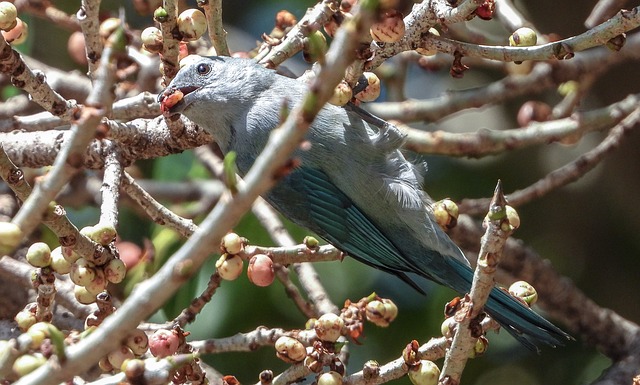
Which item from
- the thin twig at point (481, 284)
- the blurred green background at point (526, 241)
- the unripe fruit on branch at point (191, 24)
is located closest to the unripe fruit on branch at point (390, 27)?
the unripe fruit on branch at point (191, 24)

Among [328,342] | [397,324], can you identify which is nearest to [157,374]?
[328,342]

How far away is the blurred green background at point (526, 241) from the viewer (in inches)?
185

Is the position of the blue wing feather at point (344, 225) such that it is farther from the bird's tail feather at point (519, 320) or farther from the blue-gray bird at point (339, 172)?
the bird's tail feather at point (519, 320)

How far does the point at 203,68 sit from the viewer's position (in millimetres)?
3568

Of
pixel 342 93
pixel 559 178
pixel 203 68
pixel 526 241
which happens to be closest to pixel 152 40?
pixel 342 93

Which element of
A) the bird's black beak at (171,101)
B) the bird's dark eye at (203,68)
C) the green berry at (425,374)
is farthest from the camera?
the bird's dark eye at (203,68)

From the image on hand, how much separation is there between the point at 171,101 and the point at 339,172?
78 cm

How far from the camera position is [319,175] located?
11.7ft

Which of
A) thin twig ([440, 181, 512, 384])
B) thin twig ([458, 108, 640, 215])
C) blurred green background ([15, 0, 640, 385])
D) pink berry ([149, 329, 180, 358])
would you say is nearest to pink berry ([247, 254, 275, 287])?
pink berry ([149, 329, 180, 358])

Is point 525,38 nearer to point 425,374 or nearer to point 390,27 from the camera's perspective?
point 390,27

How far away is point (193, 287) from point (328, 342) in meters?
1.85

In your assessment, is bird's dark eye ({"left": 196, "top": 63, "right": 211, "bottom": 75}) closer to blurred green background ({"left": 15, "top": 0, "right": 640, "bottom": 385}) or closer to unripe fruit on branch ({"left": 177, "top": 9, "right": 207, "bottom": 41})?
unripe fruit on branch ({"left": 177, "top": 9, "right": 207, "bottom": 41})

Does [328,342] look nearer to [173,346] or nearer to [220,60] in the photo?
[173,346]

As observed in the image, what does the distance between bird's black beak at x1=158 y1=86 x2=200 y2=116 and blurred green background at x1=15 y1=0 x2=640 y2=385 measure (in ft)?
4.50
